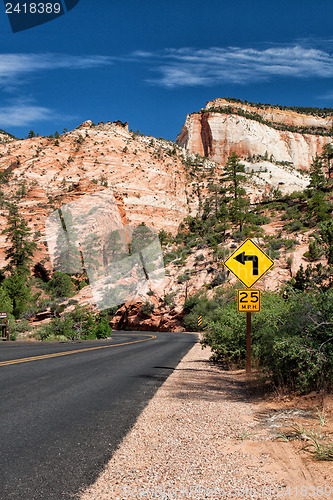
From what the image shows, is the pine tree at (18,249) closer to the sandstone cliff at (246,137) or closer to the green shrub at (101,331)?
the green shrub at (101,331)

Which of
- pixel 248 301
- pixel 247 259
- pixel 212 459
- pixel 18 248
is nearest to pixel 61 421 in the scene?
pixel 212 459

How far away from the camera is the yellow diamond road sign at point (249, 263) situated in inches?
409

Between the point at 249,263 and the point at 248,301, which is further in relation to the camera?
the point at 249,263

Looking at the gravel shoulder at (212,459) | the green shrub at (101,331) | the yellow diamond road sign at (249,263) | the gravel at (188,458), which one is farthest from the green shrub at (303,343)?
the green shrub at (101,331)

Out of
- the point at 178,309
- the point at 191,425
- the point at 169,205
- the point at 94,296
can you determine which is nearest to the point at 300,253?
the point at 178,309

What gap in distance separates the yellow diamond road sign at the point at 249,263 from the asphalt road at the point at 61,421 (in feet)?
11.6

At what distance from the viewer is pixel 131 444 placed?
4.69 m

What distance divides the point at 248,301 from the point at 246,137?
12668 cm

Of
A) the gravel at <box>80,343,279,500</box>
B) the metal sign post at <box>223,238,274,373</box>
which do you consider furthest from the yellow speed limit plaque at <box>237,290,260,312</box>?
the gravel at <box>80,343,279,500</box>

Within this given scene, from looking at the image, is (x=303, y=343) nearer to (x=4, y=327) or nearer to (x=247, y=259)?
(x=247, y=259)

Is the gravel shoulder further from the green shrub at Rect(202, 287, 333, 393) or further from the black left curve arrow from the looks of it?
the black left curve arrow

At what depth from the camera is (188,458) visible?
161 inches

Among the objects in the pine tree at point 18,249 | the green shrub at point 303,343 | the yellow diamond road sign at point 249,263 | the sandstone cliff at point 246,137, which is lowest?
the green shrub at point 303,343

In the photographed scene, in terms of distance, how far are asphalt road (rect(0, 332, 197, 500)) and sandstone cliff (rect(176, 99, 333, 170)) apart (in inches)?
4772
